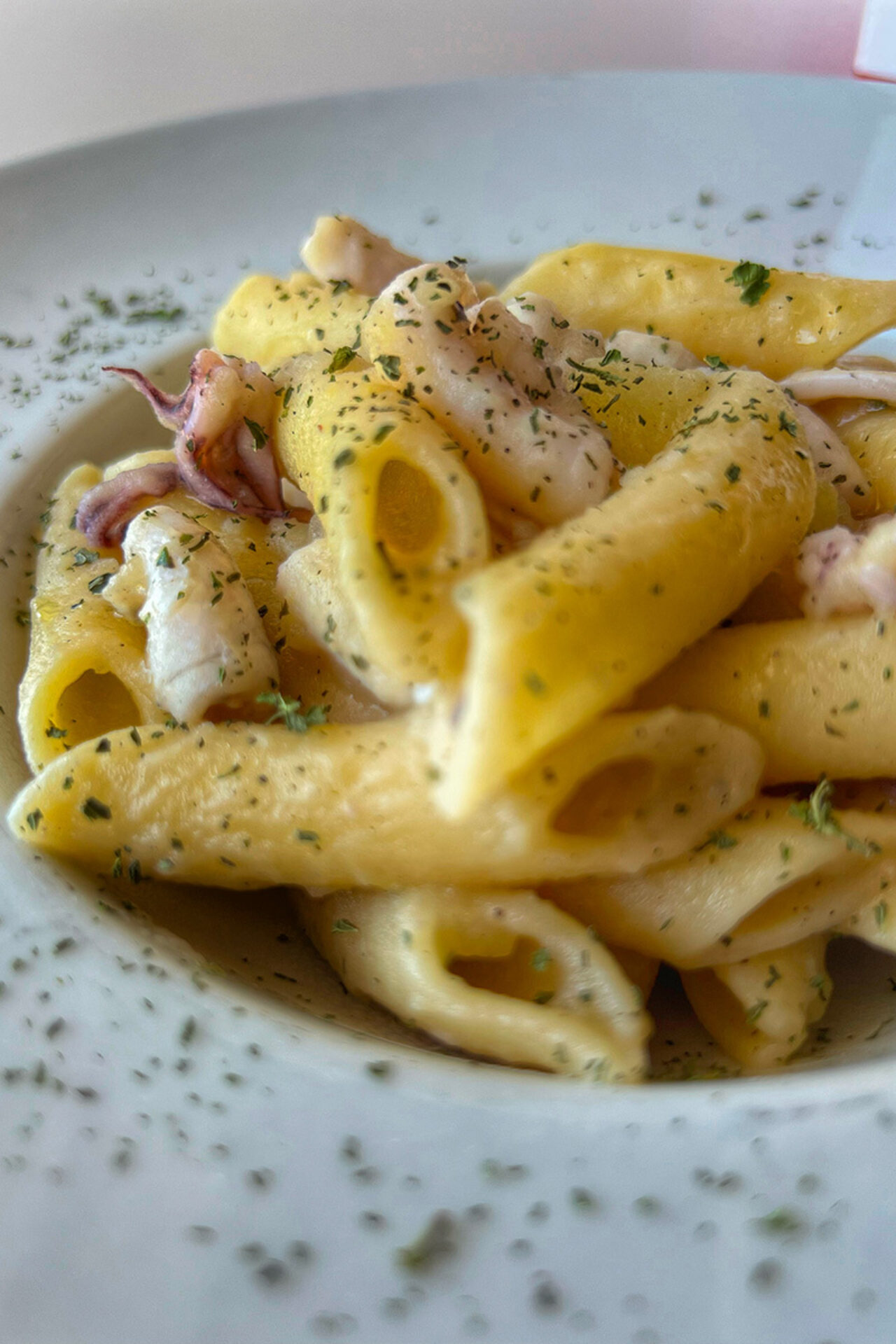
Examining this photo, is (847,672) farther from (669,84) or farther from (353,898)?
(669,84)

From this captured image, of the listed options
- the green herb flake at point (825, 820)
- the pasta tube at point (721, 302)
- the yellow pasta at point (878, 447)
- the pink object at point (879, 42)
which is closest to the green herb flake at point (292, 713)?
the green herb flake at point (825, 820)

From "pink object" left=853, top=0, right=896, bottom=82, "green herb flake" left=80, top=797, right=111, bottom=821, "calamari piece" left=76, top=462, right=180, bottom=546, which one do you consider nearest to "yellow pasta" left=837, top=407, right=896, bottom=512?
"calamari piece" left=76, top=462, right=180, bottom=546

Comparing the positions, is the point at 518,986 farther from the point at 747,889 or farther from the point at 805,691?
the point at 805,691

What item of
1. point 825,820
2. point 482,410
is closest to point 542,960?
point 825,820

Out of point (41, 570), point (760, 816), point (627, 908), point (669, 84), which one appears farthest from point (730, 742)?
point (669, 84)

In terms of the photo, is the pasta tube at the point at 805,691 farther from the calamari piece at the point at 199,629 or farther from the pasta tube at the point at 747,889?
the calamari piece at the point at 199,629

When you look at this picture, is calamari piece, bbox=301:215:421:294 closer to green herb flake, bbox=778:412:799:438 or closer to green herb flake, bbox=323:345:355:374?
green herb flake, bbox=323:345:355:374
